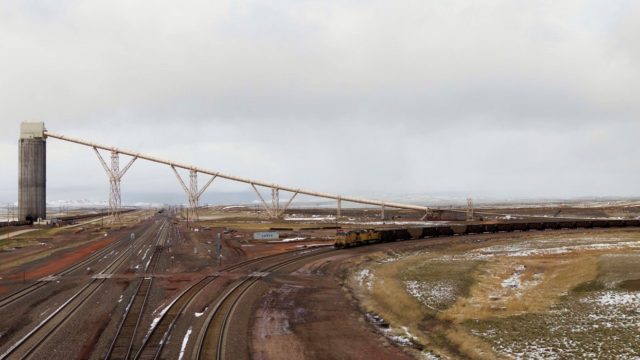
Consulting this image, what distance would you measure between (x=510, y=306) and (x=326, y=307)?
402 inches

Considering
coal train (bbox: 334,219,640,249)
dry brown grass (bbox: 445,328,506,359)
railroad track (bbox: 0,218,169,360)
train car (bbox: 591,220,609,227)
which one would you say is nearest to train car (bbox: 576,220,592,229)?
coal train (bbox: 334,219,640,249)

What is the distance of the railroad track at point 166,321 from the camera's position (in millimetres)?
17744

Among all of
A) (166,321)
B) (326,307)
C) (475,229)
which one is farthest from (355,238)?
(166,321)

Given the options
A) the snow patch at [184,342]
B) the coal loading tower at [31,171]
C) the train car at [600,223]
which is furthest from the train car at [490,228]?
the coal loading tower at [31,171]

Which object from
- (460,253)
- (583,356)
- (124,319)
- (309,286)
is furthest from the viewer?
(460,253)

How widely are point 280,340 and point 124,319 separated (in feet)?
28.9

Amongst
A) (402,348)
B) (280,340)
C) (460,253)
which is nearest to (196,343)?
(280,340)

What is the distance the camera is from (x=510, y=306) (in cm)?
2300

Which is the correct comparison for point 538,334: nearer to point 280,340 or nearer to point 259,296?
point 280,340

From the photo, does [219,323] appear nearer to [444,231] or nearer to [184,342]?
[184,342]

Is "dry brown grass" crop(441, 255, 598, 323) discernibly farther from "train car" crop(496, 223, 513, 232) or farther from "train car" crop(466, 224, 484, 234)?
"train car" crop(496, 223, 513, 232)

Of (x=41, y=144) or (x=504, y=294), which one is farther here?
(x=41, y=144)

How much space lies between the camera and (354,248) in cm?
5575

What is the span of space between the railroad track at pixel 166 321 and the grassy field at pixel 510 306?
34.1 ft
